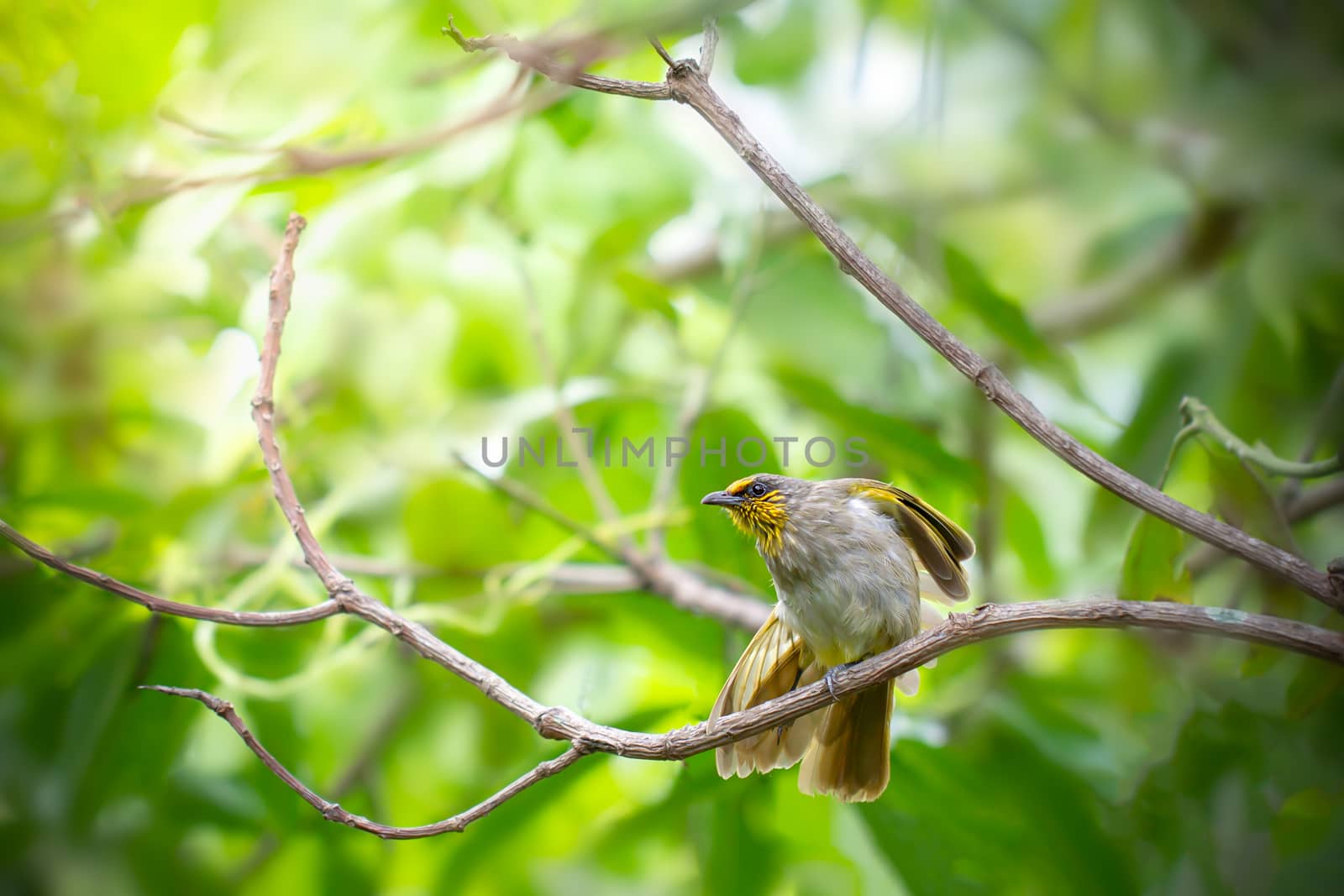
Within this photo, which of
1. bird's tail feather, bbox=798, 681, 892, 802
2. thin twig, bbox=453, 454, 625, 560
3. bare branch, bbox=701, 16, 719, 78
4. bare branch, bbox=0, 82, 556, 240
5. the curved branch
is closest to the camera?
the curved branch

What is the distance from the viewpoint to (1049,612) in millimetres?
725

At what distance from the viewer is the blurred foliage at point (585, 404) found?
Result: 58.2 inches

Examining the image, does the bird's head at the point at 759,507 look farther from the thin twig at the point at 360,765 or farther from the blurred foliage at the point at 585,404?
the thin twig at the point at 360,765

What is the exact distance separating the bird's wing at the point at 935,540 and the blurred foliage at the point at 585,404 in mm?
414

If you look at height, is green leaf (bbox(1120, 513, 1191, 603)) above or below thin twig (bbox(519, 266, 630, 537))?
below

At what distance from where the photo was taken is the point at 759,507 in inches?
41.6

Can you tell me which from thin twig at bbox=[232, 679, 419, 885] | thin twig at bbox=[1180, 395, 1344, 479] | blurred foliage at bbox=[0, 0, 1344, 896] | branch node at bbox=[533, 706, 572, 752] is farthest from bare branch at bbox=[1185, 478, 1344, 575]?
thin twig at bbox=[232, 679, 419, 885]

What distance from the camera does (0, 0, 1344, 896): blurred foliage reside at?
4.85 feet

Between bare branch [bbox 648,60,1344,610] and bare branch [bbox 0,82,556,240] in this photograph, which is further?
bare branch [bbox 0,82,556,240]

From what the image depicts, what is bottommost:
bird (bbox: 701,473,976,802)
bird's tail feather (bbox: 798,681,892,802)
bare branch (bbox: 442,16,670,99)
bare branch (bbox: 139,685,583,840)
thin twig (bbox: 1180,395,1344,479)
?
bare branch (bbox: 139,685,583,840)

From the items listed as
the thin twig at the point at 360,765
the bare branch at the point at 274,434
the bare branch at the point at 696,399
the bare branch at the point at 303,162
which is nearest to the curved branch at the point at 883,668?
the bare branch at the point at 274,434

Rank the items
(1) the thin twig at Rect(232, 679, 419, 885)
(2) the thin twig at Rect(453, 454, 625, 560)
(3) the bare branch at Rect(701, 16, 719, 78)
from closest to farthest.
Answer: (3) the bare branch at Rect(701, 16, 719, 78)
(2) the thin twig at Rect(453, 454, 625, 560)
(1) the thin twig at Rect(232, 679, 419, 885)

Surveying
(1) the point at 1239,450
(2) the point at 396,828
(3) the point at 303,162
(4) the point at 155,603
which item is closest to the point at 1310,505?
(1) the point at 1239,450

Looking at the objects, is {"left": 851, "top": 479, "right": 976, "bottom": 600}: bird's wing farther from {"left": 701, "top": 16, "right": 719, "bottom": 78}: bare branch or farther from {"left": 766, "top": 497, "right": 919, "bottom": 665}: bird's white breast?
{"left": 701, "top": 16, "right": 719, "bottom": 78}: bare branch
